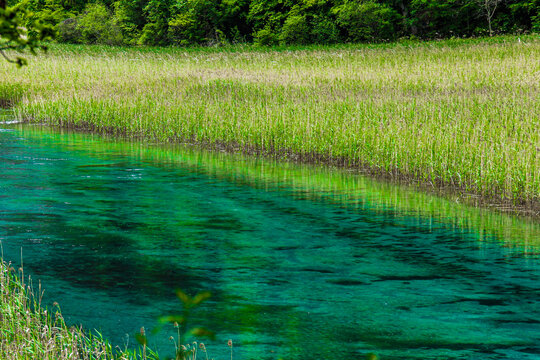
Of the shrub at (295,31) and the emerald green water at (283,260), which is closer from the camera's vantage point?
the emerald green water at (283,260)

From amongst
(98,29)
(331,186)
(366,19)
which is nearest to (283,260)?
(331,186)

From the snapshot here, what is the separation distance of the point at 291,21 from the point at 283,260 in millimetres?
37278

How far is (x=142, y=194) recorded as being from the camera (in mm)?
10375

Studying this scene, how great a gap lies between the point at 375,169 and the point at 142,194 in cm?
400

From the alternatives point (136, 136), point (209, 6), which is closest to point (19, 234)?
point (136, 136)

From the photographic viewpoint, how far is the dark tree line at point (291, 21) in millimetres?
39844

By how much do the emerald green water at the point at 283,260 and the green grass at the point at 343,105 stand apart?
708 millimetres

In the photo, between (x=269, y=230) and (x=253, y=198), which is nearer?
(x=269, y=230)

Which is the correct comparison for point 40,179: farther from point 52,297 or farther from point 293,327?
point 293,327

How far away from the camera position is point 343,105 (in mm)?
14188

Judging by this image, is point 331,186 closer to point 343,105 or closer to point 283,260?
point 343,105

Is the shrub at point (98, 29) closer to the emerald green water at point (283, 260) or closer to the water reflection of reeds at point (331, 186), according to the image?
the water reflection of reeds at point (331, 186)

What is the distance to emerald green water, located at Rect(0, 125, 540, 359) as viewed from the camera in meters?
5.18

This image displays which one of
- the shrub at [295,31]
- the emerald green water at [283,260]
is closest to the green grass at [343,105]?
the emerald green water at [283,260]
